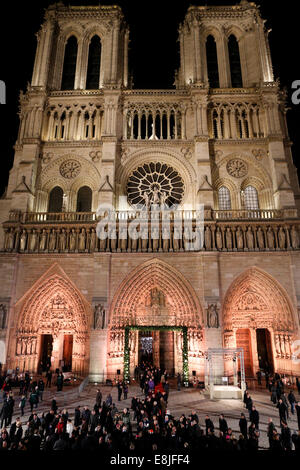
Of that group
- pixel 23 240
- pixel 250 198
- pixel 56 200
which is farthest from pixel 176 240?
pixel 23 240

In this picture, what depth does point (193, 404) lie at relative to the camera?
1211cm

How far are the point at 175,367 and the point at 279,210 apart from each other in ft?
36.9

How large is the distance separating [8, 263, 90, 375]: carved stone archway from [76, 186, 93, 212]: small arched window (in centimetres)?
475

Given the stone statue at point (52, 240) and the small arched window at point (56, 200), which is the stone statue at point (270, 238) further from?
the small arched window at point (56, 200)

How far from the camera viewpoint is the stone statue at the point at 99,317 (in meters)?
16.1

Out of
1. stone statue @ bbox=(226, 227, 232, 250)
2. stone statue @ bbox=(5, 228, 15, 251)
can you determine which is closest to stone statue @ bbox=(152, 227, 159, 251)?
stone statue @ bbox=(226, 227, 232, 250)

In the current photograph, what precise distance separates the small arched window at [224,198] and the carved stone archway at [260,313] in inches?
193

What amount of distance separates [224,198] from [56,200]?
11468 millimetres

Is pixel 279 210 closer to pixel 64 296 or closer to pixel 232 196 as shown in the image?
pixel 232 196

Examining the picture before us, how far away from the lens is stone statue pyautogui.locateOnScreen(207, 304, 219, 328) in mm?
15992

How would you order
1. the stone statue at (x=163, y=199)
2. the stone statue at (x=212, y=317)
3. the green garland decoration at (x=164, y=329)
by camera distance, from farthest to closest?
1. the stone statue at (x=163, y=199)
2. the stone statue at (x=212, y=317)
3. the green garland decoration at (x=164, y=329)

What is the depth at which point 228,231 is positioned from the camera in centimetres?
1756

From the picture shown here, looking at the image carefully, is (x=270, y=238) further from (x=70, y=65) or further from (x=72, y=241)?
(x=70, y=65)

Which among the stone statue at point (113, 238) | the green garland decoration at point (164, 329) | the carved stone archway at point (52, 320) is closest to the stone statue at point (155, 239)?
the stone statue at point (113, 238)
